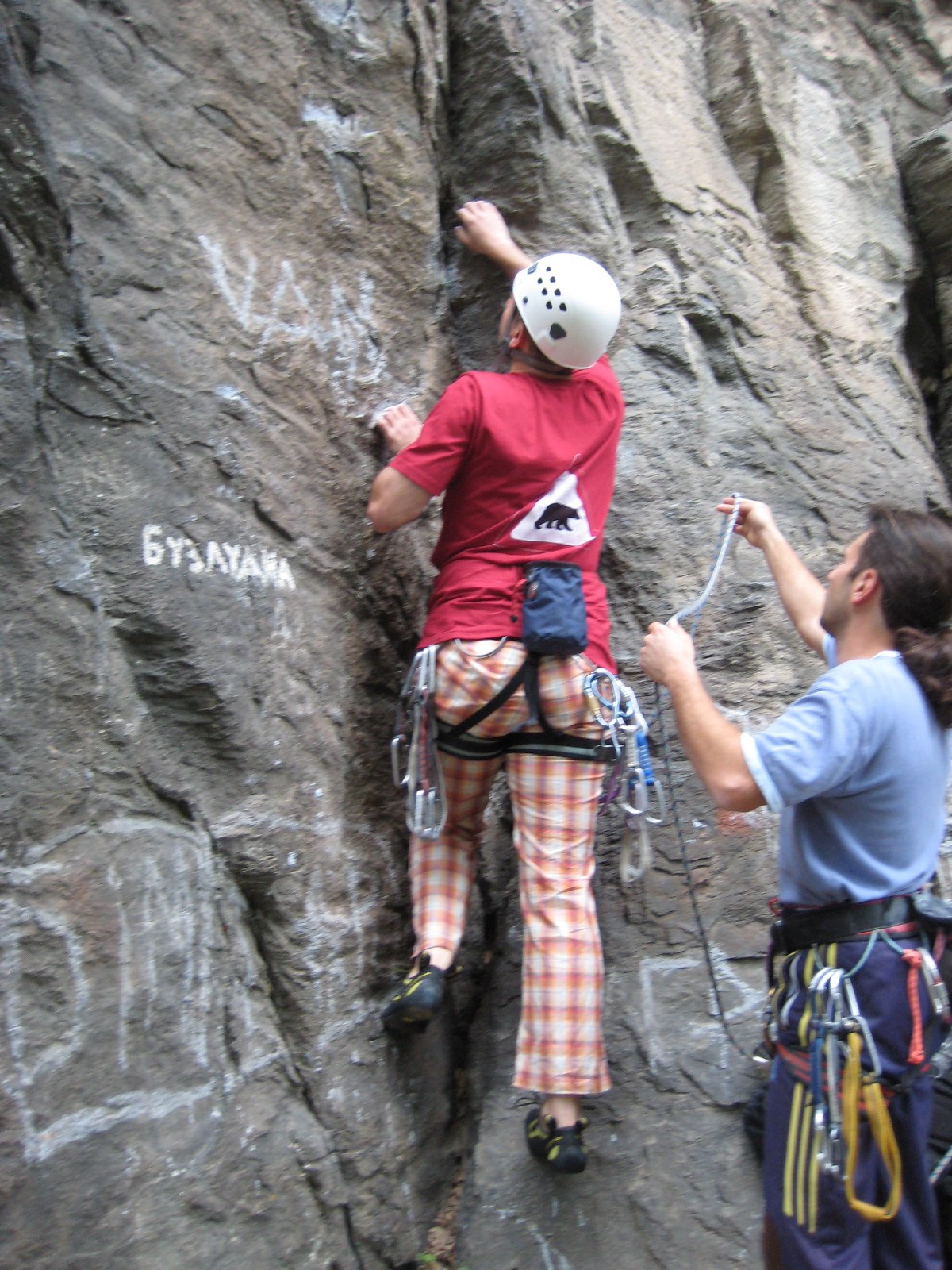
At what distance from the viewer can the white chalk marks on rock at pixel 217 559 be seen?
2.83 m

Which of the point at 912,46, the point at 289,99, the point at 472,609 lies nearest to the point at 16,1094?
the point at 472,609

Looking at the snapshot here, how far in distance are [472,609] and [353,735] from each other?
1.89 ft

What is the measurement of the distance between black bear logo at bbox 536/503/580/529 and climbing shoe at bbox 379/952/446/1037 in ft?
4.01

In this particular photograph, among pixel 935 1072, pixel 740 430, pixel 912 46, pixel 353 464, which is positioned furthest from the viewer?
pixel 912 46

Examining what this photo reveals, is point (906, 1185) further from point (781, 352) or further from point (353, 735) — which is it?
point (781, 352)

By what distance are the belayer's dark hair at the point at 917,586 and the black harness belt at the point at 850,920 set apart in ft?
1.31

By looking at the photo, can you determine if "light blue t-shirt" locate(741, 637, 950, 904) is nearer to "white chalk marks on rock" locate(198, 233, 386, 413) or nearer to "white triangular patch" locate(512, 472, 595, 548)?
"white triangular patch" locate(512, 472, 595, 548)

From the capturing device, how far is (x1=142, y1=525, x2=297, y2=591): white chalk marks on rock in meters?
2.83

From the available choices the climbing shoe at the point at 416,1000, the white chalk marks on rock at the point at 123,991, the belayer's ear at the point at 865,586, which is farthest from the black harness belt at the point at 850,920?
the white chalk marks on rock at the point at 123,991

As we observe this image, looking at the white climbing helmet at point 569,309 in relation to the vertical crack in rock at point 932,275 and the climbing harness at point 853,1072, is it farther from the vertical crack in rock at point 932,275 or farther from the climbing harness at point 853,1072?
the vertical crack in rock at point 932,275

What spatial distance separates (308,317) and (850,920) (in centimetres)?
242

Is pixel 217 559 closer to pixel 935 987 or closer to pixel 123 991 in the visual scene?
pixel 123 991

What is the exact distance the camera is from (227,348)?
315 centimetres

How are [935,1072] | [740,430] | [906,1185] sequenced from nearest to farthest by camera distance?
1. [906,1185]
2. [935,1072]
3. [740,430]
